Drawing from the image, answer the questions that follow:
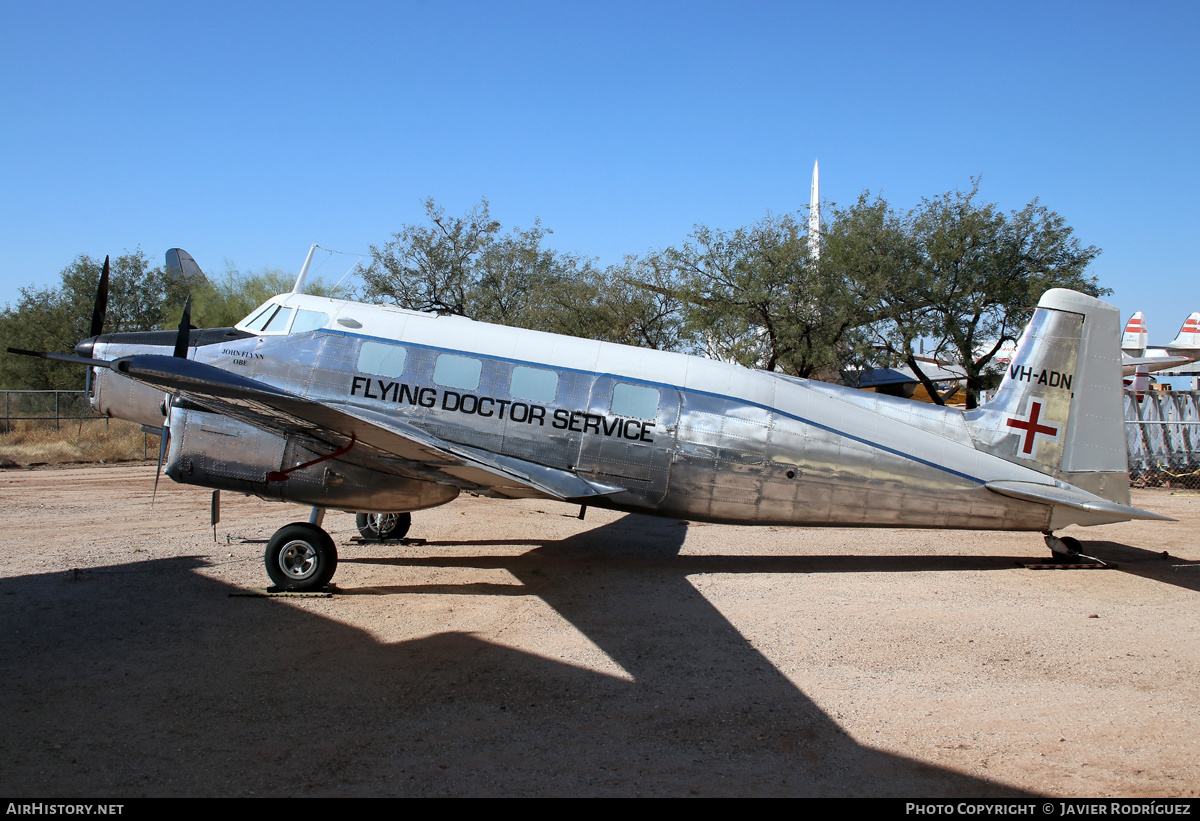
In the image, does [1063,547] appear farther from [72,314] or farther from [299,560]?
[72,314]

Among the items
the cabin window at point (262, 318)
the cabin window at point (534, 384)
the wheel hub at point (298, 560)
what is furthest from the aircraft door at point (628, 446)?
the cabin window at point (262, 318)

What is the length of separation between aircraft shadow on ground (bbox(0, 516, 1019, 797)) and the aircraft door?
185 centimetres

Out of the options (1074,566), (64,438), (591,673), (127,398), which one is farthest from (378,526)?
(64,438)

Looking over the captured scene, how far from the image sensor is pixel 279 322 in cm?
1021

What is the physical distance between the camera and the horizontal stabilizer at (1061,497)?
31.2 feet

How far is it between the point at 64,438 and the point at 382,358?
74.0ft

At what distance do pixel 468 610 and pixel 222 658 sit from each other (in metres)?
2.67

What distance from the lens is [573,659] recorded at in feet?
22.4

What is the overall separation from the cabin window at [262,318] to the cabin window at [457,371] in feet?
8.73

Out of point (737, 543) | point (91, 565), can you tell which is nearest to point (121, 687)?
point (91, 565)

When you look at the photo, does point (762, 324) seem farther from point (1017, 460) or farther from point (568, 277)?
point (1017, 460)

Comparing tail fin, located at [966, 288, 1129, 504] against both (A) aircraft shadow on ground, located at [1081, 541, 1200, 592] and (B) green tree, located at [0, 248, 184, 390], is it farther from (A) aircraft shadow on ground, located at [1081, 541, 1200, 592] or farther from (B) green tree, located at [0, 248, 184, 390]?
(B) green tree, located at [0, 248, 184, 390]

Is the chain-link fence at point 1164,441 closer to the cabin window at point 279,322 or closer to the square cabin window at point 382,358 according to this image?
the square cabin window at point 382,358

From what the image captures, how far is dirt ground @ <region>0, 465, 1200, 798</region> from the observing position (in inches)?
181
